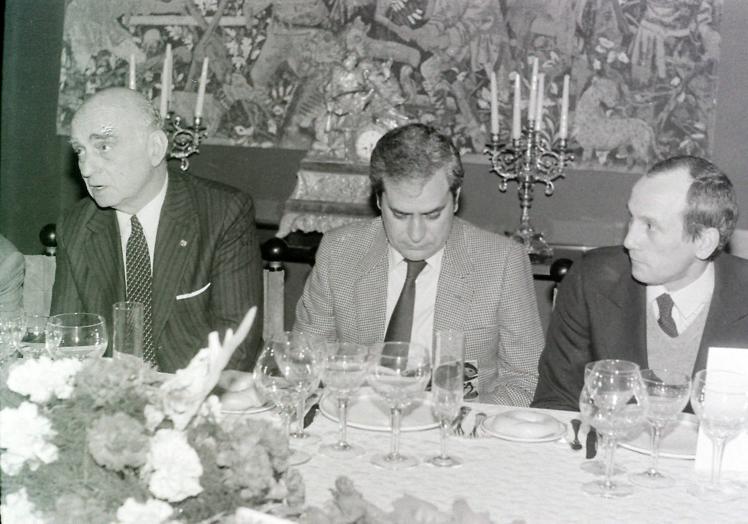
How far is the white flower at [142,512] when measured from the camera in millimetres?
1120

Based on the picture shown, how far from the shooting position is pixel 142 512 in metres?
1.12

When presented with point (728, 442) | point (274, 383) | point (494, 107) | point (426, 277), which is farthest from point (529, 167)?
point (274, 383)

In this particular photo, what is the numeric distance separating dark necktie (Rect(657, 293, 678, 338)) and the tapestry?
240cm

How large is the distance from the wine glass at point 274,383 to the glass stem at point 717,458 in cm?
76

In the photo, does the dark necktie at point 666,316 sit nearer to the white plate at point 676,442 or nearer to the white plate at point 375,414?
the white plate at point 676,442

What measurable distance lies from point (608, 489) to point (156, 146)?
5.91 feet

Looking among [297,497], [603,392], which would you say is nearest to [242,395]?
[297,497]

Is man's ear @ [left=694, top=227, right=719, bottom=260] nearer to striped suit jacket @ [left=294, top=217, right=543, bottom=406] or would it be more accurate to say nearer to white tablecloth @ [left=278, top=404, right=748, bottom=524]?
striped suit jacket @ [left=294, top=217, right=543, bottom=406]

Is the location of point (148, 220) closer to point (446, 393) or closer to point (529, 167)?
point (446, 393)

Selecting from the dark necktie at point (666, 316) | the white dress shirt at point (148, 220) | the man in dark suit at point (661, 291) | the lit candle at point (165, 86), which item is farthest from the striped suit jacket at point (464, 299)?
the lit candle at point (165, 86)

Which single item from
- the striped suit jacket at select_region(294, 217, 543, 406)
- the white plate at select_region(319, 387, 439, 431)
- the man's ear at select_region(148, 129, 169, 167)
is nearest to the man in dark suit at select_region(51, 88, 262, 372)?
the man's ear at select_region(148, 129, 169, 167)

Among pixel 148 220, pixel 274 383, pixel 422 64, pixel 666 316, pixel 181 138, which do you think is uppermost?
pixel 422 64

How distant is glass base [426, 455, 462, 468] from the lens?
169 cm

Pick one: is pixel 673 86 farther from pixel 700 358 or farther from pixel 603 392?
pixel 603 392
